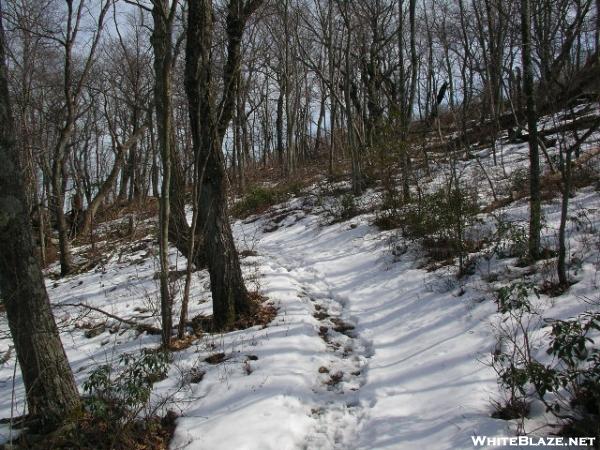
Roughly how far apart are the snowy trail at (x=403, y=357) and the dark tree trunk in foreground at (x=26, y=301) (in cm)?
Answer: 192

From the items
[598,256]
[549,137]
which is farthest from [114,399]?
[549,137]

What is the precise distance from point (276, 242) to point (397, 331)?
4.96 metres

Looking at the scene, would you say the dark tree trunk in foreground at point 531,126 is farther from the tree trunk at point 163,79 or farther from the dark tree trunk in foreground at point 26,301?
the dark tree trunk in foreground at point 26,301

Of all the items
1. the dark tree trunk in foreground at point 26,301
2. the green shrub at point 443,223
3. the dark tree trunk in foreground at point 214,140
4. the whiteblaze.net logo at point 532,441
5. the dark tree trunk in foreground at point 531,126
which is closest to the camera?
the whiteblaze.net logo at point 532,441

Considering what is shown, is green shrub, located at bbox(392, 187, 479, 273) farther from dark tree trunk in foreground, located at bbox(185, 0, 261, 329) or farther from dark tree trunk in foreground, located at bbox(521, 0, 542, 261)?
dark tree trunk in foreground, located at bbox(185, 0, 261, 329)

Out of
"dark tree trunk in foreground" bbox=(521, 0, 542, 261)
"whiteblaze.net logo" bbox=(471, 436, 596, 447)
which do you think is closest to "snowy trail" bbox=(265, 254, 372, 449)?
"whiteblaze.net logo" bbox=(471, 436, 596, 447)

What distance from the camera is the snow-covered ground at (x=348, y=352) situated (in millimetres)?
2814

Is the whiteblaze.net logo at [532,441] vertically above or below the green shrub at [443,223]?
below

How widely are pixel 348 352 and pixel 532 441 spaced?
6.27 ft

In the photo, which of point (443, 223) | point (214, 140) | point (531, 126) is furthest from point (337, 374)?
point (531, 126)

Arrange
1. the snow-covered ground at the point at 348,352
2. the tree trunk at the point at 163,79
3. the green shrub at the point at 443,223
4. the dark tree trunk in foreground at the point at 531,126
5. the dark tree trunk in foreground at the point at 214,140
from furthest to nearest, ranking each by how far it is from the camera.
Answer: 1. the green shrub at the point at 443,223
2. the dark tree trunk in foreground at the point at 531,126
3. the dark tree trunk in foreground at the point at 214,140
4. the tree trunk at the point at 163,79
5. the snow-covered ground at the point at 348,352

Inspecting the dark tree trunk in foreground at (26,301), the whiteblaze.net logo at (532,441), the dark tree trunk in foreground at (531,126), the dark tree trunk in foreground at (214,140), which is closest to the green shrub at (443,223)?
the dark tree trunk in foreground at (531,126)

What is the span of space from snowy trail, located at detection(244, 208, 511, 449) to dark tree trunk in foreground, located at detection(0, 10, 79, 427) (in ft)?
6.31

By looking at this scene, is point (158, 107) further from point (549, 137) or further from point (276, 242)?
point (549, 137)
